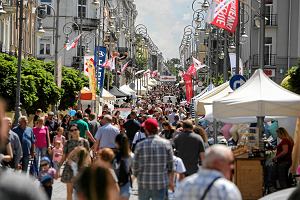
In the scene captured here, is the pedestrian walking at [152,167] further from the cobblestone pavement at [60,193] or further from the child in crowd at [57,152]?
the child in crowd at [57,152]

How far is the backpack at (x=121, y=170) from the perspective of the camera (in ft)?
42.3

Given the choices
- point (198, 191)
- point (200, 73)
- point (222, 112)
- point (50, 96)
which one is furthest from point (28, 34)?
point (198, 191)

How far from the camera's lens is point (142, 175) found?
484 inches

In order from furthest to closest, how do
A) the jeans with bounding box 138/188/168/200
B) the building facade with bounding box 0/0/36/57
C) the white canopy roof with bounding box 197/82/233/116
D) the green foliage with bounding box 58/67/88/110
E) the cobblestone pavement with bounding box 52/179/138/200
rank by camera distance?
the building facade with bounding box 0/0/36/57 → the green foliage with bounding box 58/67/88/110 → the white canopy roof with bounding box 197/82/233/116 → the cobblestone pavement with bounding box 52/179/138/200 → the jeans with bounding box 138/188/168/200

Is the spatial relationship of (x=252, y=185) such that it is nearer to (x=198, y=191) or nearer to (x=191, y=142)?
(x=191, y=142)

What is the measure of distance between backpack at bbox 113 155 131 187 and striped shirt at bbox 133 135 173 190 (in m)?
0.53

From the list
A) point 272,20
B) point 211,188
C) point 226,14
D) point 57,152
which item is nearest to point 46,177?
point 211,188

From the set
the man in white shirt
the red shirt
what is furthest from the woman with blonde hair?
the man in white shirt

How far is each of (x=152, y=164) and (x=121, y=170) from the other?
913 millimetres

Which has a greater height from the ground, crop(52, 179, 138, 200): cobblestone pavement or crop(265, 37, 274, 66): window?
crop(265, 37, 274, 66): window

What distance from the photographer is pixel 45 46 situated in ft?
278

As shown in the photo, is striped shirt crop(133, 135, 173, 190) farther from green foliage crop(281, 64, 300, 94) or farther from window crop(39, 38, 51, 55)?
window crop(39, 38, 51, 55)

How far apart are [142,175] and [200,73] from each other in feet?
299

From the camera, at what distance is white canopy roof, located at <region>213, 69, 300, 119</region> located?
16906mm
